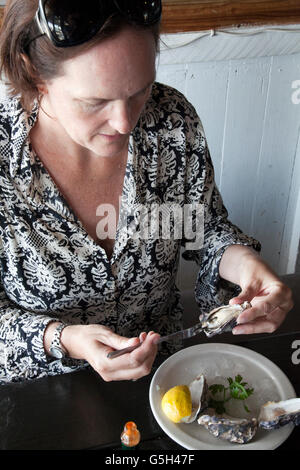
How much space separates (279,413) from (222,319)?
23 centimetres

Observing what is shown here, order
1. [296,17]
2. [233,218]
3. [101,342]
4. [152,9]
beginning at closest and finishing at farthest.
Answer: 1. [152,9]
2. [101,342]
3. [296,17]
4. [233,218]

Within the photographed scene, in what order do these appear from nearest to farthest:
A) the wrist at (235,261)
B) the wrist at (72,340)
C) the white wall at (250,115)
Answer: the wrist at (72,340) → the wrist at (235,261) → the white wall at (250,115)

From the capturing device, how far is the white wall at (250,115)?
176 cm

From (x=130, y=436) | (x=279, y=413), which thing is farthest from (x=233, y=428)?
(x=130, y=436)

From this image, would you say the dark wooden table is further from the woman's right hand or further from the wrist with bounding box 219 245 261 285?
the wrist with bounding box 219 245 261 285

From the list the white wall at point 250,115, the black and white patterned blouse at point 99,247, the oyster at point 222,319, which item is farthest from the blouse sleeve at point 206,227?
the white wall at point 250,115

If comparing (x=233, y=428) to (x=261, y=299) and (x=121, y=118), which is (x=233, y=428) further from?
(x=121, y=118)

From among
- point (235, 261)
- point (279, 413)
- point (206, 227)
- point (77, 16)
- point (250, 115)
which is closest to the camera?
point (77, 16)

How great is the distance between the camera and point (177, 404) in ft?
3.31

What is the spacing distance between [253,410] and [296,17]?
4.52 feet

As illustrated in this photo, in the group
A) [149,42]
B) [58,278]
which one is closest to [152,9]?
[149,42]

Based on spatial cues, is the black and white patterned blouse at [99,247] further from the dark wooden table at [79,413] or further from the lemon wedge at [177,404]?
the lemon wedge at [177,404]

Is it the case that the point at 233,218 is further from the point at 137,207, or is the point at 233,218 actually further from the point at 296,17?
the point at 137,207

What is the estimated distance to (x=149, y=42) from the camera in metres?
0.98
